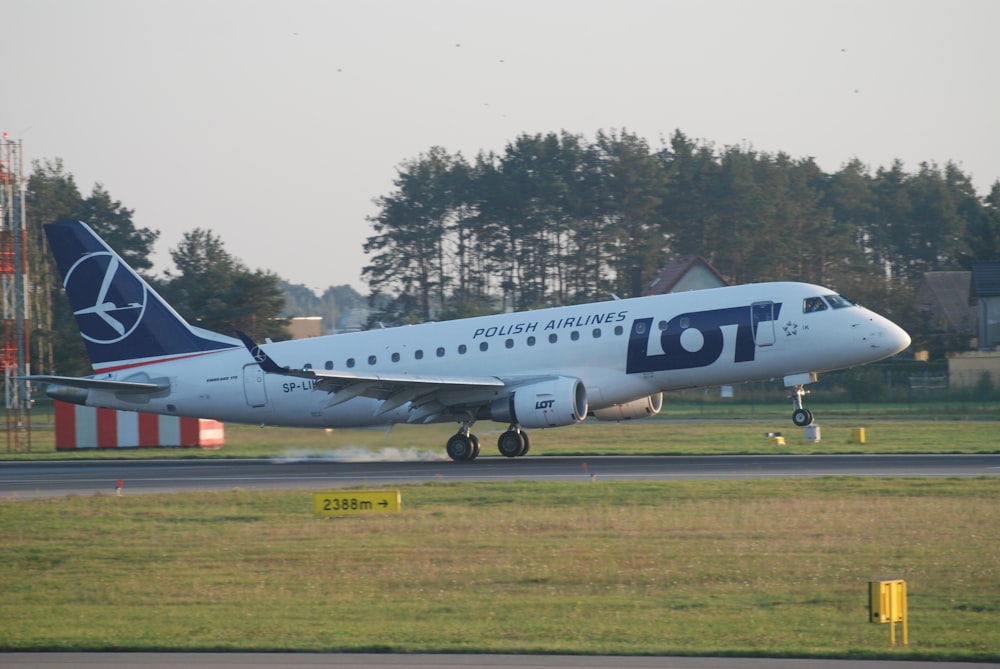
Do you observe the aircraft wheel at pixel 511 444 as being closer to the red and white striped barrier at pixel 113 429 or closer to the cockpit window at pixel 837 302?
the cockpit window at pixel 837 302

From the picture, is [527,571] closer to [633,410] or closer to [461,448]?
[461,448]

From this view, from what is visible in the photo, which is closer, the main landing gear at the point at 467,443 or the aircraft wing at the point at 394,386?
the aircraft wing at the point at 394,386

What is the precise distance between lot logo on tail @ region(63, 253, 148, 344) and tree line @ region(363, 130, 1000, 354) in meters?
57.2

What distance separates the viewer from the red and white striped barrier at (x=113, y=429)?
45.2m

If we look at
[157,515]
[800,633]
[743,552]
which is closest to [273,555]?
→ [157,515]

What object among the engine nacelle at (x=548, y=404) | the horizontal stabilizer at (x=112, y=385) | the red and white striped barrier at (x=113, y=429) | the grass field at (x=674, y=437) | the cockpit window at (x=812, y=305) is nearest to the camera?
the engine nacelle at (x=548, y=404)

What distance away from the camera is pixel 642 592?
15.6 metres

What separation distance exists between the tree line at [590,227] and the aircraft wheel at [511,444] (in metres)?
59.6

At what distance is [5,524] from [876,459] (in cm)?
2152

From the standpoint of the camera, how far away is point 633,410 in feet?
116

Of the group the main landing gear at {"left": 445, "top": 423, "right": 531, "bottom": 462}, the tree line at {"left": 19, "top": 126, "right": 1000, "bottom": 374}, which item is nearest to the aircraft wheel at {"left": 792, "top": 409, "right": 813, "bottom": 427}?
the main landing gear at {"left": 445, "top": 423, "right": 531, "bottom": 462}

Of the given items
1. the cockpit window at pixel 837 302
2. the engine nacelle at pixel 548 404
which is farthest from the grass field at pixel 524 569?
the cockpit window at pixel 837 302

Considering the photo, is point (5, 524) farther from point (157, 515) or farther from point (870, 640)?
point (870, 640)

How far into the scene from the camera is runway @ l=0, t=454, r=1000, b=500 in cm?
2905
